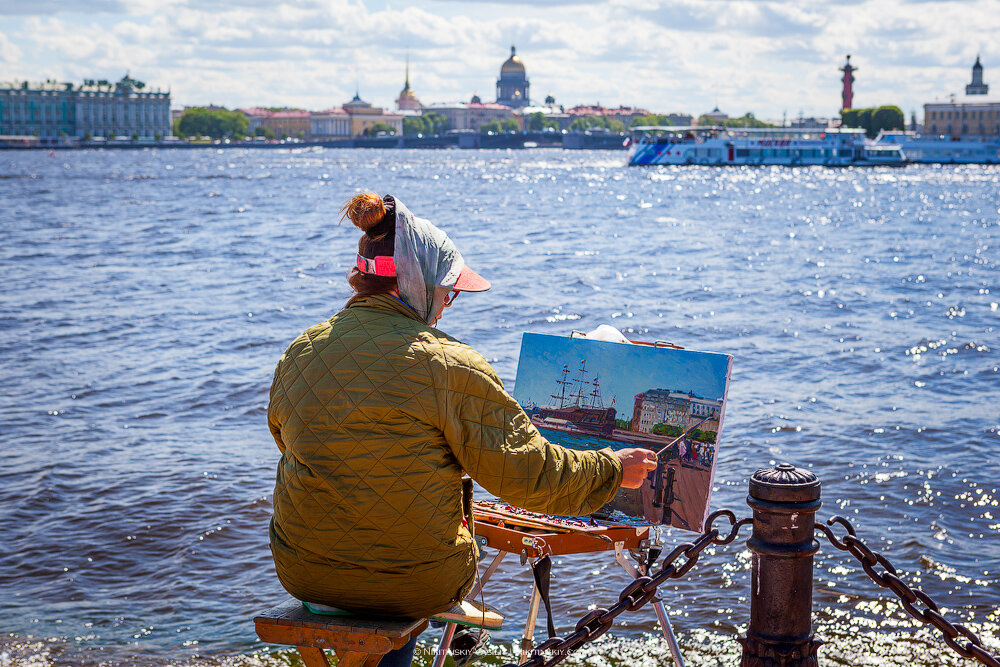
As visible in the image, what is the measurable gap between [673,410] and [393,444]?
127cm

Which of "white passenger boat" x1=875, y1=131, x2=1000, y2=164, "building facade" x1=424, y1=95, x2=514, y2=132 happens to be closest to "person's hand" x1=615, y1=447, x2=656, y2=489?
"white passenger boat" x1=875, y1=131, x2=1000, y2=164

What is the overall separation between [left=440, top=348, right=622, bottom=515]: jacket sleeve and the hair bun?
0.39 m

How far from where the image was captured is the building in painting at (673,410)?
3.56 metres

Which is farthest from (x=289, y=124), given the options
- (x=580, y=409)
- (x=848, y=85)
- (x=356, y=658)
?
(x=356, y=658)

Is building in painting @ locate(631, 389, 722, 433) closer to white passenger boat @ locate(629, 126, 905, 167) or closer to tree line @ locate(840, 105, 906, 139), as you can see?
white passenger boat @ locate(629, 126, 905, 167)

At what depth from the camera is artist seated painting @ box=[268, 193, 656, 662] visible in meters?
2.61

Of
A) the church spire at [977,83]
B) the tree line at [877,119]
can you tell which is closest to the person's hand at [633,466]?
the tree line at [877,119]

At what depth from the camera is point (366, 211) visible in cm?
270

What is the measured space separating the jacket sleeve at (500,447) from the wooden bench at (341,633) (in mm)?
415

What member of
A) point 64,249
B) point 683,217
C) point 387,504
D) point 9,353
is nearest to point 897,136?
→ point 683,217

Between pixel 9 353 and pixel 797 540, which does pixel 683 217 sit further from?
pixel 797 540

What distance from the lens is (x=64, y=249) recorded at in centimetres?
2322

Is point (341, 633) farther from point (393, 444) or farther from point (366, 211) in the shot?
point (366, 211)

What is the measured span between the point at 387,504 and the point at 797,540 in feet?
3.26
